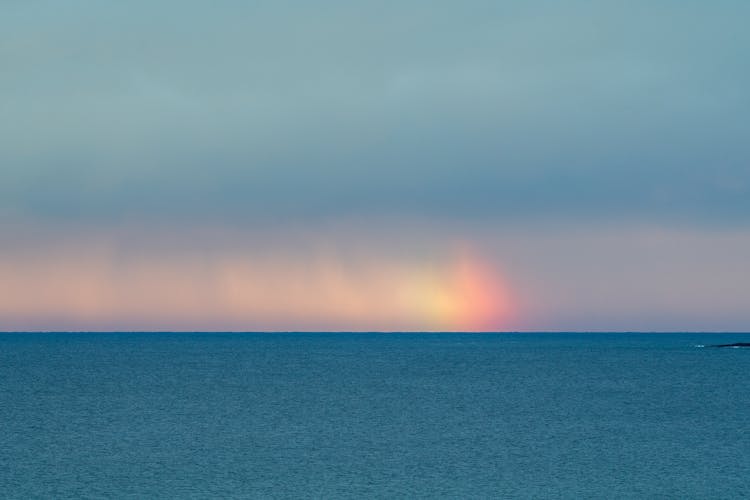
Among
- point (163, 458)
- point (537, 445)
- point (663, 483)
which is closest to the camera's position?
point (663, 483)

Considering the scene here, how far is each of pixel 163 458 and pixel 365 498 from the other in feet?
31.9

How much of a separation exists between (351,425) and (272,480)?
15.4 metres

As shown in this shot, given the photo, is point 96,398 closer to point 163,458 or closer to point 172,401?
point 172,401

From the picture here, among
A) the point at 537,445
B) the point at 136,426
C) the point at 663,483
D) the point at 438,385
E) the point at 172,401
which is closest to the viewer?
the point at 663,483

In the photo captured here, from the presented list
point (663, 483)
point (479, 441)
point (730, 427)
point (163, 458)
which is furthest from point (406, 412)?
point (663, 483)

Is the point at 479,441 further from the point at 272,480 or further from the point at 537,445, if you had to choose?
the point at 272,480

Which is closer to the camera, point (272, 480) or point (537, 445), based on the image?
point (272, 480)

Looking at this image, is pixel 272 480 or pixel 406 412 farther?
pixel 406 412

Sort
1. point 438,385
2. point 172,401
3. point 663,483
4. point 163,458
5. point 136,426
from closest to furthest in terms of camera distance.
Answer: point 663,483 → point 163,458 → point 136,426 → point 172,401 → point 438,385

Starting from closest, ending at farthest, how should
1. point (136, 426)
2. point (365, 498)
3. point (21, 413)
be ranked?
1. point (365, 498)
2. point (136, 426)
3. point (21, 413)

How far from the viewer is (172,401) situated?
56125 millimetres

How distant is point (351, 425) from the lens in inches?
1674

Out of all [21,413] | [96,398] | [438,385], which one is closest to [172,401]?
[96,398]

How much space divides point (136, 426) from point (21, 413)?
385 inches
